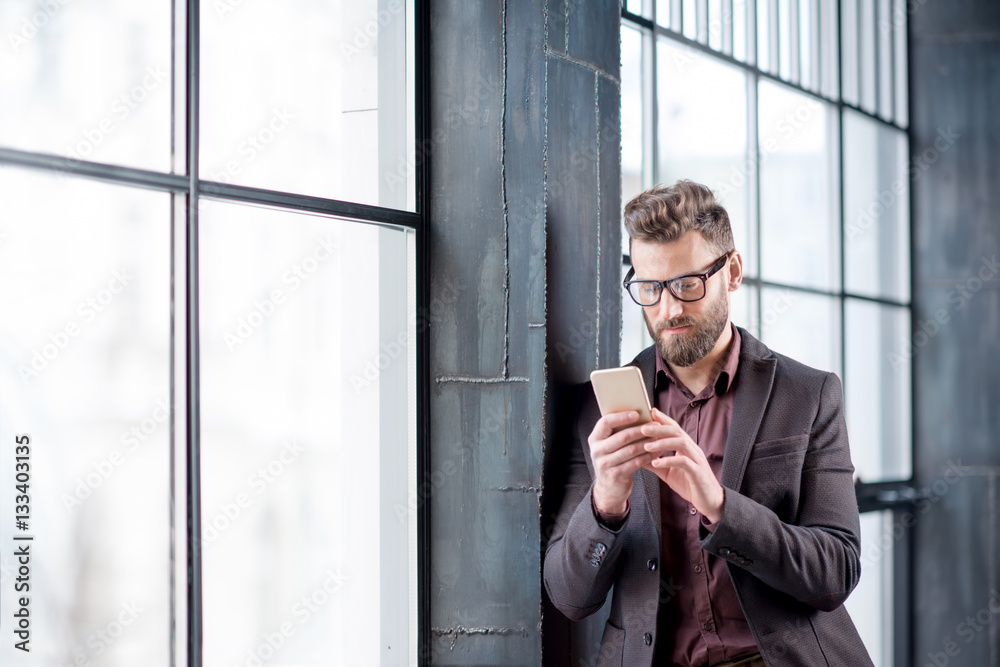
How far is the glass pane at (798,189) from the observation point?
11.7ft

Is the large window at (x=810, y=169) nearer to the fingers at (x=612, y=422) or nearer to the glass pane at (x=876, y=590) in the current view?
the glass pane at (x=876, y=590)

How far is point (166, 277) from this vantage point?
1626 millimetres

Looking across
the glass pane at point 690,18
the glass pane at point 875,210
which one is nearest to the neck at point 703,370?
the glass pane at point 690,18

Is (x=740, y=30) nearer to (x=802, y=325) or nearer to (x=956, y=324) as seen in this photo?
(x=802, y=325)

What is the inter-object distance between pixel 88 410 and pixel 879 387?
3723mm

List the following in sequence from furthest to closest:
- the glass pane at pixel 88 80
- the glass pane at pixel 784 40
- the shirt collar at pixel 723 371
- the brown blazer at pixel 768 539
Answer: the glass pane at pixel 784 40, the shirt collar at pixel 723 371, the brown blazer at pixel 768 539, the glass pane at pixel 88 80

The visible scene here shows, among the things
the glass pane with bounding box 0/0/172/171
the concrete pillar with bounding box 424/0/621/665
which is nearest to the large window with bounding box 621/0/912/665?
the concrete pillar with bounding box 424/0/621/665

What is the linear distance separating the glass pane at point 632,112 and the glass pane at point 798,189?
853 mm

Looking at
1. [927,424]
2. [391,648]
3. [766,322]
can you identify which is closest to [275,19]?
[391,648]

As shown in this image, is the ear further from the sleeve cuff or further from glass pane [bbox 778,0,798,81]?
glass pane [bbox 778,0,798,81]

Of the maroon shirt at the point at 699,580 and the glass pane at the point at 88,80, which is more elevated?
the glass pane at the point at 88,80

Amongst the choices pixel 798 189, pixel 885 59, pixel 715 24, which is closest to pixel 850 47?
pixel 885 59

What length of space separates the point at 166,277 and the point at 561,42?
3.51ft

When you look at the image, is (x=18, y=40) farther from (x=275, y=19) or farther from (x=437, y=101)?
(x=437, y=101)
